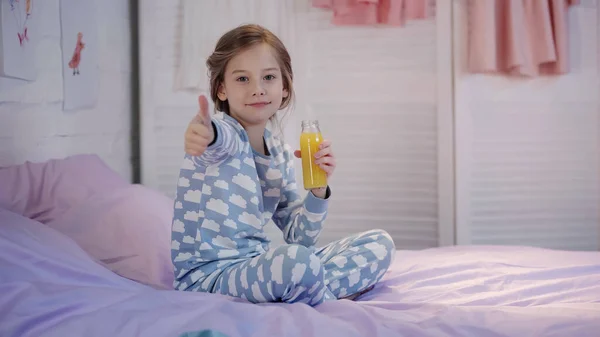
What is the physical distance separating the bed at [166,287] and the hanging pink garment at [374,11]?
3.91ft

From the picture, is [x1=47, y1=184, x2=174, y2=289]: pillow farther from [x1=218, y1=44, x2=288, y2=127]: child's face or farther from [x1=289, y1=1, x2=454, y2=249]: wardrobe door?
[x1=289, y1=1, x2=454, y2=249]: wardrobe door

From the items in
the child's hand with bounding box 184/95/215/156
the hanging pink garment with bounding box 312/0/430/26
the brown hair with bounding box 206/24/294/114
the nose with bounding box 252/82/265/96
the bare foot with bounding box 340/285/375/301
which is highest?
the hanging pink garment with bounding box 312/0/430/26

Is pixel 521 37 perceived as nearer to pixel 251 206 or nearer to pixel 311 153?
pixel 311 153

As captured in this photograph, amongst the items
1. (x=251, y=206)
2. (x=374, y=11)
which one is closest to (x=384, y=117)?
(x=374, y=11)

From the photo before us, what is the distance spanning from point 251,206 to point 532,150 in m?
1.71

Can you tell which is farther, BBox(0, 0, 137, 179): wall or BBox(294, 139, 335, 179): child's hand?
BBox(0, 0, 137, 179): wall

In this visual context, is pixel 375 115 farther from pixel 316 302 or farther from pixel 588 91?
pixel 316 302

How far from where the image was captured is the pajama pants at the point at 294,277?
1.36m

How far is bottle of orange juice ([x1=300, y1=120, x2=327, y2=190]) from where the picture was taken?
1.59 metres

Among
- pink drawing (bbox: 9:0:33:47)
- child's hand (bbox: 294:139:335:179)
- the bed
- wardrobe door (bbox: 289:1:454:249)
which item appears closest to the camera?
the bed

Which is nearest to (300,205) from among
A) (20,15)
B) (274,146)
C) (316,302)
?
(274,146)

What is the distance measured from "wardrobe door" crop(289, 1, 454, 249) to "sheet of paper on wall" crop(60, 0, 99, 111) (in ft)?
2.79

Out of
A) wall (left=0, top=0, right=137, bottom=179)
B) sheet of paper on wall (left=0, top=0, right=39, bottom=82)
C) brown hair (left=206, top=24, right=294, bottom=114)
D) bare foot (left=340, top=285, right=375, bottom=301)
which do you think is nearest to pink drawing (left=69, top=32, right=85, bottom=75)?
wall (left=0, top=0, right=137, bottom=179)

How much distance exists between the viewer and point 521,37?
279 centimetres
